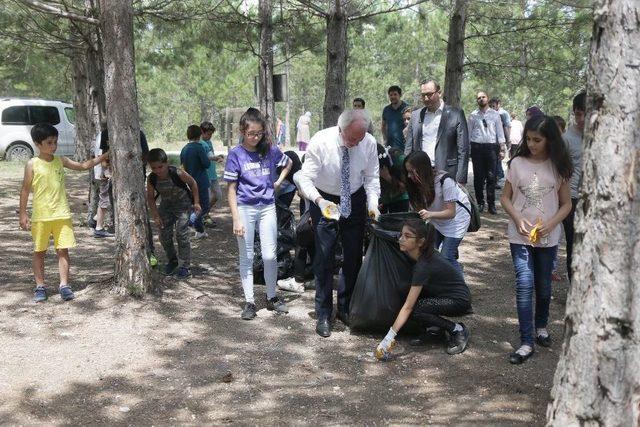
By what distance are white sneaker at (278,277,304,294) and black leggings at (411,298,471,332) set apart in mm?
1739

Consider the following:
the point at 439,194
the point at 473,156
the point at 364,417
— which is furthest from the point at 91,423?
the point at 473,156

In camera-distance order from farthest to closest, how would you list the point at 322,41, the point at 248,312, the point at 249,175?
the point at 322,41
the point at 248,312
the point at 249,175

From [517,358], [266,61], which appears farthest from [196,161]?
[517,358]

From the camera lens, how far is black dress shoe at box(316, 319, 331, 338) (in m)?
5.03

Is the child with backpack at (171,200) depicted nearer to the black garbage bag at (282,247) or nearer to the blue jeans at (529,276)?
the black garbage bag at (282,247)

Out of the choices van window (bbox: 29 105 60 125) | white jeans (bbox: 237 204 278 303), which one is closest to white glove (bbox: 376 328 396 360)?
white jeans (bbox: 237 204 278 303)

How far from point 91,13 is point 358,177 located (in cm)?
473

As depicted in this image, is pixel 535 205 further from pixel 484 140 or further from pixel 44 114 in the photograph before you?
pixel 44 114

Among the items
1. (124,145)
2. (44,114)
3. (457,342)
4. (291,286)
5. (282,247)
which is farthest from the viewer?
(44,114)

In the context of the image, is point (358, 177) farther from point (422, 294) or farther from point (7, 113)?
point (7, 113)

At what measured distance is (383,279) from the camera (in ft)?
15.6

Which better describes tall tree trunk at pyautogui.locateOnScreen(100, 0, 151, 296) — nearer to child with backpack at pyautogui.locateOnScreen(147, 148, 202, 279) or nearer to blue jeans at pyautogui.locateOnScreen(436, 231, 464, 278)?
child with backpack at pyautogui.locateOnScreen(147, 148, 202, 279)

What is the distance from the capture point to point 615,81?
8.89 feet

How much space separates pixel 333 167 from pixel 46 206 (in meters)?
2.46
